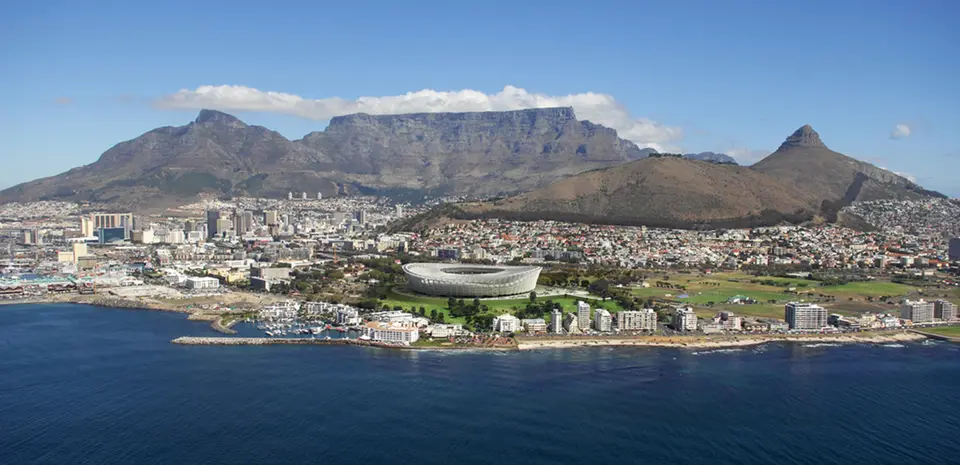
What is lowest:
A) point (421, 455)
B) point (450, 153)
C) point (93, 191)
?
point (421, 455)

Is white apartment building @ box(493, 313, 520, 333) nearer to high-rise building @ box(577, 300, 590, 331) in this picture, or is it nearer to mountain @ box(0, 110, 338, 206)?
high-rise building @ box(577, 300, 590, 331)

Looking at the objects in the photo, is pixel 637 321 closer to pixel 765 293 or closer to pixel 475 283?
pixel 475 283

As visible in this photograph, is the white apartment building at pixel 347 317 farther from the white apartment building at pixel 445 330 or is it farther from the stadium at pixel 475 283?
the stadium at pixel 475 283

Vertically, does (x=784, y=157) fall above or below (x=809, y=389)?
above

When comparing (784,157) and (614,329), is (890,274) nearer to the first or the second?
(614,329)

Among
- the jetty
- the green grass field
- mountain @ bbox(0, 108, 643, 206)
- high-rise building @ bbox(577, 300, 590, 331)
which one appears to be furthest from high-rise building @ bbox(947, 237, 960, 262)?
mountain @ bbox(0, 108, 643, 206)

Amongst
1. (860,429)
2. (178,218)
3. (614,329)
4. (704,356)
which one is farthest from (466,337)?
(178,218)

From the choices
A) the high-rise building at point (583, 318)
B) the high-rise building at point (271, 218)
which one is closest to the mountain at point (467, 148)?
the high-rise building at point (271, 218)

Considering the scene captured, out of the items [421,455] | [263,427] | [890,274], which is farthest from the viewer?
[890,274]
